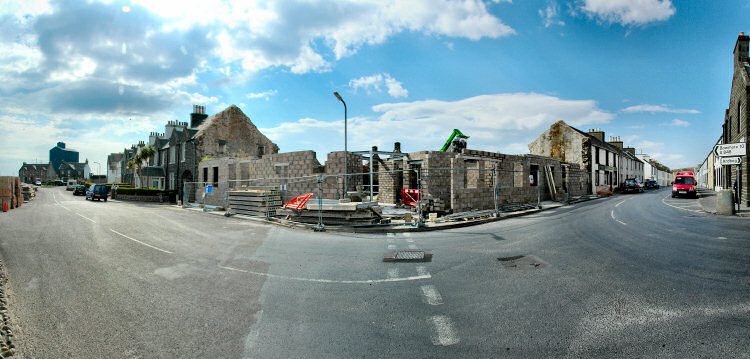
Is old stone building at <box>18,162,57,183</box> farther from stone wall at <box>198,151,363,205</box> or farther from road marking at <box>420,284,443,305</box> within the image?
road marking at <box>420,284,443,305</box>

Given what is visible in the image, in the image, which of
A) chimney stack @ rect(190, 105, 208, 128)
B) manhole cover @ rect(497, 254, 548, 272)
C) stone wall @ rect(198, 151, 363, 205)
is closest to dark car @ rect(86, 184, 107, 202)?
chimney stack @ rect(190, 105, 208, 128)

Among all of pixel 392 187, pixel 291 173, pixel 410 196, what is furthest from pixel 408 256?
pixel 291 173

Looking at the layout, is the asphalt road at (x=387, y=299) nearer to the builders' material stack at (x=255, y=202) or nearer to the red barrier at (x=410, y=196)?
the builders' material stack at (x=255, y=202)

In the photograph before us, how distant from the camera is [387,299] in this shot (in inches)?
182

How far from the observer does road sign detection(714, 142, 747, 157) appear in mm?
13526

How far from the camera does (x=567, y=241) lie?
8211 millimetres

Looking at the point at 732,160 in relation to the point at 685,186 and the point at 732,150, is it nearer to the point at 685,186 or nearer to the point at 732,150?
the point at 732,150

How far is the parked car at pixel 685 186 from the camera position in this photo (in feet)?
80.9

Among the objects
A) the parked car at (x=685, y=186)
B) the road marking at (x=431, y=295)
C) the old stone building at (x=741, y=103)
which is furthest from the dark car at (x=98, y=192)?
the parked car at (x=685, y=186)

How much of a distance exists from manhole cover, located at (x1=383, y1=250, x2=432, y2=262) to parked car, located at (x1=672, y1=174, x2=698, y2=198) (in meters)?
29.2

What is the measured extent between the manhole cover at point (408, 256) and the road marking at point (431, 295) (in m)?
1.68

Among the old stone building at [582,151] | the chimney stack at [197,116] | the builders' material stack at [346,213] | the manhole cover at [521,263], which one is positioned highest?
the chimney stack at [197,116]

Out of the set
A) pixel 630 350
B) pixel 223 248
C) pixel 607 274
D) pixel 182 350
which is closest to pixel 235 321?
pixel 182 350

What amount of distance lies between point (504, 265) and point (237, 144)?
105 feet
